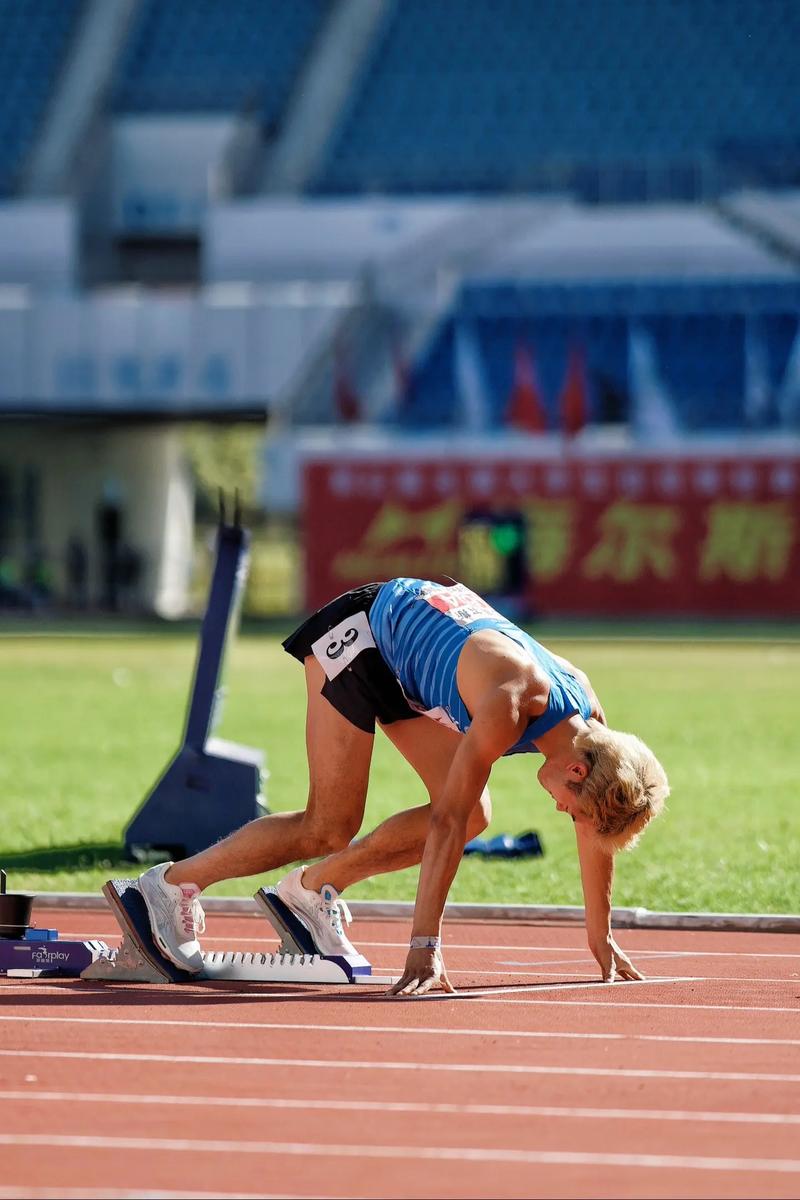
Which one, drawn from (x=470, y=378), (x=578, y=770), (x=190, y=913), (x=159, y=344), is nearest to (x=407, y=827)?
(x=190, y=913)

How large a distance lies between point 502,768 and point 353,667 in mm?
9687

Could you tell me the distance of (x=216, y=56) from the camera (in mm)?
56688

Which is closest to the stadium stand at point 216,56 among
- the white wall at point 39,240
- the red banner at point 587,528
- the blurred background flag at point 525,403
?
the white wall at point 39,240

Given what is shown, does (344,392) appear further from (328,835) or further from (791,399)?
(328,835)

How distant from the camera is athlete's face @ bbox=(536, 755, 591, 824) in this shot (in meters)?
6.59

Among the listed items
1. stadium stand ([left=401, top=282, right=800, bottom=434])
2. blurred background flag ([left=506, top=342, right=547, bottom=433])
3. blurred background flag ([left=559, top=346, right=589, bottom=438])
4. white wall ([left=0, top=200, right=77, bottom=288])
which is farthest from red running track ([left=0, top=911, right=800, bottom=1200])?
white wall ([left=0, top=200, right=77, bottom=288])

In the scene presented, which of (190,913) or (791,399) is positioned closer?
(190,913)

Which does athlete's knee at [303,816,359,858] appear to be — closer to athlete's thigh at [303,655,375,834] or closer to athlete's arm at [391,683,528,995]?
athlete's thigh at [303,655,375,834]

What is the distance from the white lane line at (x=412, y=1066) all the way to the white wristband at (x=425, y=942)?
86 cm

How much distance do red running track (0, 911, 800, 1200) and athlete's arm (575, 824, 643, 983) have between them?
107mm

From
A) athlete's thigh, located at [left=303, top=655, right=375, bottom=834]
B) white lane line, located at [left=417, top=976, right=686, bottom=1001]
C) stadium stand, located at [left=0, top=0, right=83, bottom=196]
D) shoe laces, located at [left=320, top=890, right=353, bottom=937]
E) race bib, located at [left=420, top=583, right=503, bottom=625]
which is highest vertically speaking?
stadium stand, located at [left=0, top=0, right=83, bottom=196]

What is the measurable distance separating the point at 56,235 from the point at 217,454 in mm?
35419

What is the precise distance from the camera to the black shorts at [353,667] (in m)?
7.17

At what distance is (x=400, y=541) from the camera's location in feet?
142
